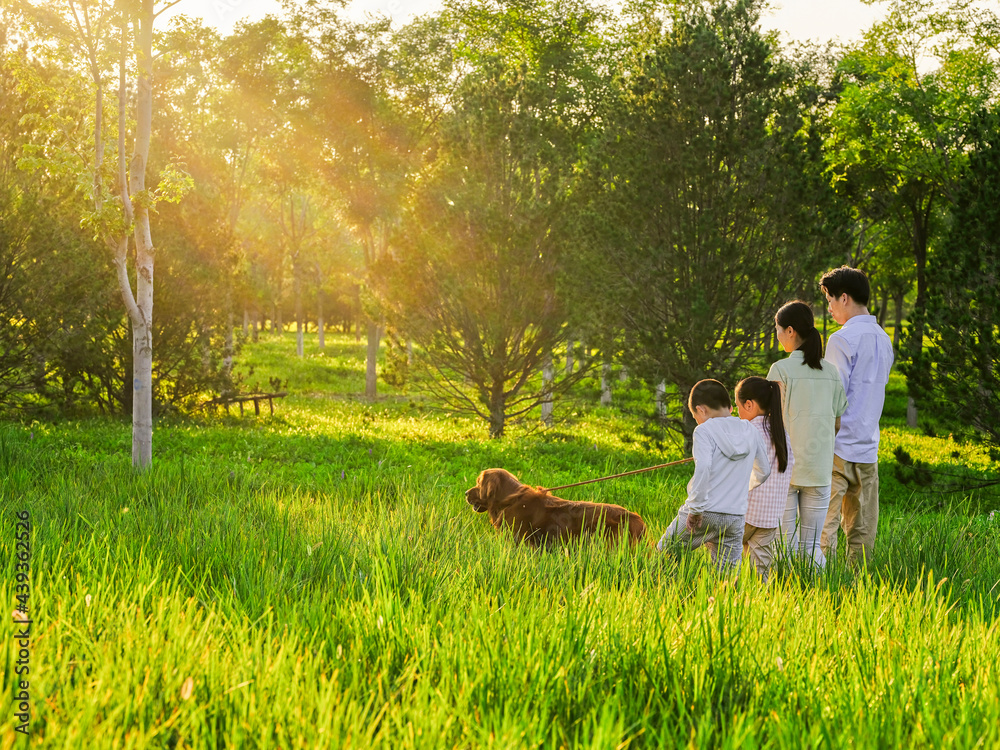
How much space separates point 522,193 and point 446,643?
11.6 m

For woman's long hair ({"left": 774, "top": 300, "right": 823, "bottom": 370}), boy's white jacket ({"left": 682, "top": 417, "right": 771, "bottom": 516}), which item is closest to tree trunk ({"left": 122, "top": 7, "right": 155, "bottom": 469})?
boy's white jacket ({"left": 682, "top": 417, "right": 771, "bottom": 516})

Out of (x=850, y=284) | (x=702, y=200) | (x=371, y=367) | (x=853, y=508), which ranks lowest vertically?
(x=853, y=508)

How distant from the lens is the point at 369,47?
21.2 m

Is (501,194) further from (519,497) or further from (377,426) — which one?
(519,497)

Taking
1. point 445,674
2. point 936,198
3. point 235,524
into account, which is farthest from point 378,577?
point 936,198

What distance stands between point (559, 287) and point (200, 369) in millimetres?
8577

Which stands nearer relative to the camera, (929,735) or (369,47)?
(929,735)

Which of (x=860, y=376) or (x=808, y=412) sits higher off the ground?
(x=860, y=376)

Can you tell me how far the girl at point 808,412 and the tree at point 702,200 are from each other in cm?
592

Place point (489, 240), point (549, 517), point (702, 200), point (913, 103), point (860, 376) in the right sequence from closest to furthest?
1. point (860, 376)
2. point (549, 517)
3. point (702, 200)
4. point (489, 240)
5. point (913, 103)

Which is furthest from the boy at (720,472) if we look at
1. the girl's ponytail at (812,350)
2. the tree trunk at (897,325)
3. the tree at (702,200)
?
the tree at (702,200)

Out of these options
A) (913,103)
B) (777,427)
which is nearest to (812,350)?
(777,427)

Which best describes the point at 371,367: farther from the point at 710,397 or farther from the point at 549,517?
the point at 710,397

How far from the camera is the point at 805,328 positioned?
4.70m
